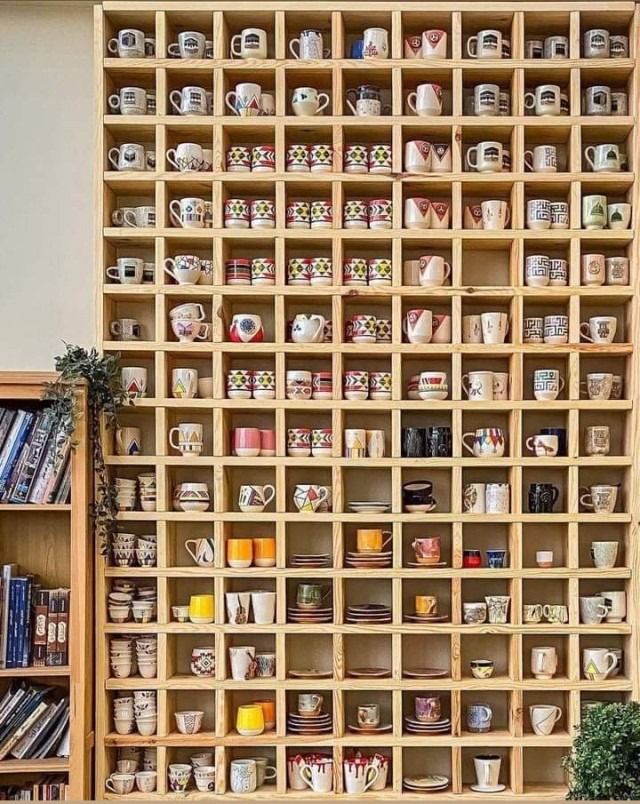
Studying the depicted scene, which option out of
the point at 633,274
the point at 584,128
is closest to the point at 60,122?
the point at 584,128

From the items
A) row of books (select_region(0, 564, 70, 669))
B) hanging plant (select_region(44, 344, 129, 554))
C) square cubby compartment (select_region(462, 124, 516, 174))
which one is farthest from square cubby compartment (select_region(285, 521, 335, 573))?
square cubby compartment (select_region(462, 124, 516, 174))

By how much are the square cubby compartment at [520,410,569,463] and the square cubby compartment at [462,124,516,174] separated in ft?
2.13

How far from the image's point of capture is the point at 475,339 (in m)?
2.67

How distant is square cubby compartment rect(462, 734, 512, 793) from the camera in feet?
8.55

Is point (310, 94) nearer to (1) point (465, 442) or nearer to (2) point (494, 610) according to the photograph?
(1) point (465, 442)

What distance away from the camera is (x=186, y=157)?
2660 millimetres

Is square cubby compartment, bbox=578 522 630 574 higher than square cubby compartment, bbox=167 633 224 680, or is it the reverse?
square cubby compartment, bbox=578 522 630 574

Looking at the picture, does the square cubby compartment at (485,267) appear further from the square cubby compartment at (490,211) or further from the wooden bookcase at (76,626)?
the wooden bookcase at (76,626)

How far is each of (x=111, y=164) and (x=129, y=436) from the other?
2.35ft

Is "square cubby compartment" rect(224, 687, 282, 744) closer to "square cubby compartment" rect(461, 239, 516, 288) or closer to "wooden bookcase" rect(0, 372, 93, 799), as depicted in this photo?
"wooden bookcase" rect(0, 372, 93, 799)

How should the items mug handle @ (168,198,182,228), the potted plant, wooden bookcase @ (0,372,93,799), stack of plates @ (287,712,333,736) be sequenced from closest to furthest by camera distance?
the potted plant, wooden bookcase @ (0,372,93,799), stack of plates @ (287,712,333,736), mug handle @ (168,198,182,228)

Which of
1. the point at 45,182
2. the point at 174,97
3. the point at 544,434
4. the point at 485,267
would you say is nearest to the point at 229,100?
the point at 174,97

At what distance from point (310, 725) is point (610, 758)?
34.5 inches

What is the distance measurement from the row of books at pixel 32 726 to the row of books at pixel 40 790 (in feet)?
0.27
